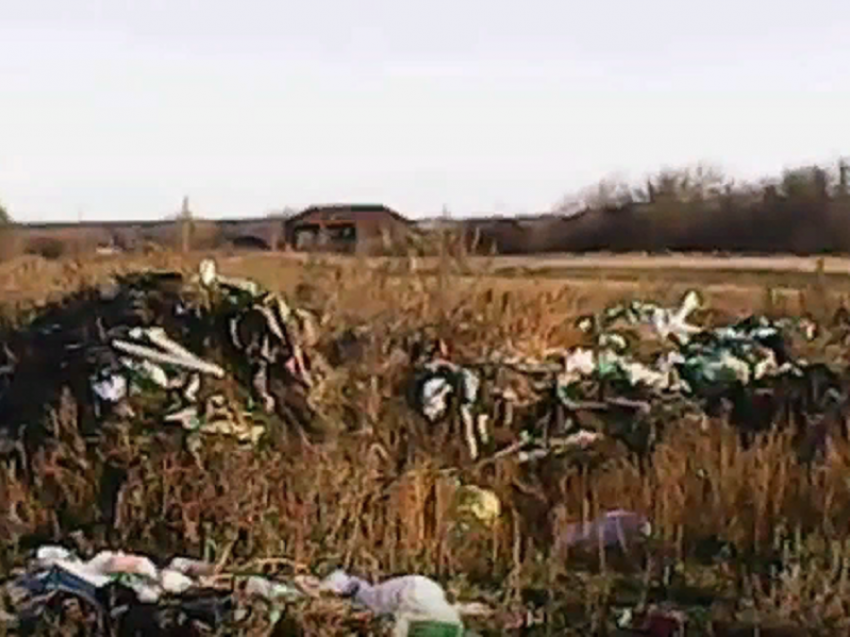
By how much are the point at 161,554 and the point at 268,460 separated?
920mm

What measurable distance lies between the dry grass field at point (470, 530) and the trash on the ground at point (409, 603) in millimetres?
217

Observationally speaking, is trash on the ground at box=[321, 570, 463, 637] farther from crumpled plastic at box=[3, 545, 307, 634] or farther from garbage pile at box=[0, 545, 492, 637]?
crumpled plastic at box=[3, 545, 307, 634]

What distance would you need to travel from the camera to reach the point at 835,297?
13.1m

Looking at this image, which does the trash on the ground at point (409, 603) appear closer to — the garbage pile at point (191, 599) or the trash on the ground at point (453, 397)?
the garbage pile at point (191, 599)

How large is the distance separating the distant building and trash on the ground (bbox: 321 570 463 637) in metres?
6.01

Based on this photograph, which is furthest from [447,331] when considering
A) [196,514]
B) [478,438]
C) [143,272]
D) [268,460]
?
[196,514]

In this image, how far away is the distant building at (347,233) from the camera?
1305 cm

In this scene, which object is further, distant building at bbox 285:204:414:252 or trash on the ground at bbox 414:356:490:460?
distant building at bbox 285:204:414:252

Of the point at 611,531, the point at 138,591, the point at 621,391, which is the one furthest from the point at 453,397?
the point at 138,591

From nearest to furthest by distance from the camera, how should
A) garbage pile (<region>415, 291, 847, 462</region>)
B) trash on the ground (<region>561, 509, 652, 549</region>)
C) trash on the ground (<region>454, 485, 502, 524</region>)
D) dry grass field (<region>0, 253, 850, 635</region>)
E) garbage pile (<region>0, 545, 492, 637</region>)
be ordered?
garbage pile (<region>0, 545, 492, 637</region>)
dry grass field (<region>0, 253, 850, 635</region>)
trash on the ground (<region>561, 509, 652, 549</region>)
trash on the ground (<region>454, 485, 502, 524</region>)
garbage pile (<region>415, 291, 847, 462</region>)

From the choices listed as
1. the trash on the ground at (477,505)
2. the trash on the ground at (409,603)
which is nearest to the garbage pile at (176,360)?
the trash on the ground at (477,505)

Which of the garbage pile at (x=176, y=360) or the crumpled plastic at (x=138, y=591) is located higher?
the garbage pile at (x=176, y=360)

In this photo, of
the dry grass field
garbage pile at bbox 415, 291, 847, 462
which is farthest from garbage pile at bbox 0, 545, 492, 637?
garbage pile at bbox 415, 291, 847, 462

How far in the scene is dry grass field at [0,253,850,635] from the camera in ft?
23.2
